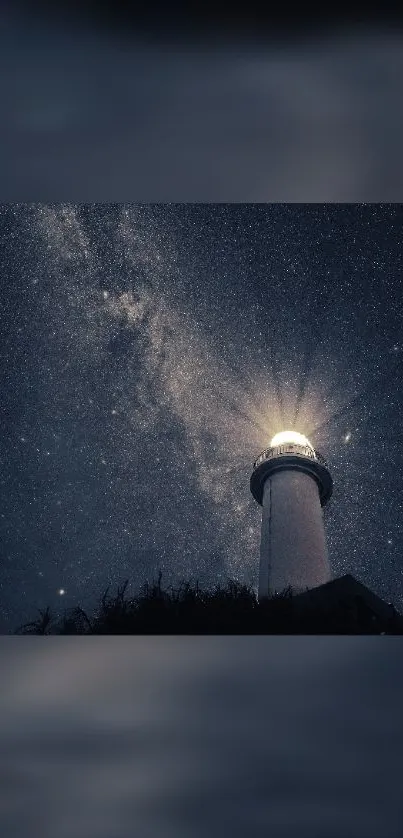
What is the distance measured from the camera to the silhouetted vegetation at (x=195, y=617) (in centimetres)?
725

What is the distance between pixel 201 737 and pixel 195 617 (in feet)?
20.2

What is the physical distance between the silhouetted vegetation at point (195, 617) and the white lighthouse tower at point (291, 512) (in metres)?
6.63

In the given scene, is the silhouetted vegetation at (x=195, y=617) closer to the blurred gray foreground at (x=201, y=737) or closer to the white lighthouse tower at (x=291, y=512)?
the blurred gray foreground at (x=201, y=737)

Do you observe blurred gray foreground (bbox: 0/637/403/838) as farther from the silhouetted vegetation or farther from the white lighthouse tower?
the white lighthouse tower

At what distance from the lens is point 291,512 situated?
1908 centimetres

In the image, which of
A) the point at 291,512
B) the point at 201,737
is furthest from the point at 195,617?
the point at 291,512

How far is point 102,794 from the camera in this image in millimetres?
1258
